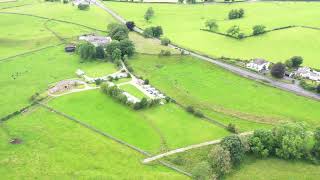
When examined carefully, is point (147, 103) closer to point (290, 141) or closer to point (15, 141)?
point (15, 141)

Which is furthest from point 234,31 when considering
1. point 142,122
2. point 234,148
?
point 234,148

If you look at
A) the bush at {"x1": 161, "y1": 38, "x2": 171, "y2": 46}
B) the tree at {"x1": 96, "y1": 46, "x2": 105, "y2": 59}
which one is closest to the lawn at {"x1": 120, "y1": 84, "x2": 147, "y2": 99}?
the tree at {"x1": 96, "y1": 46, "x2": 105, "y2": 59}

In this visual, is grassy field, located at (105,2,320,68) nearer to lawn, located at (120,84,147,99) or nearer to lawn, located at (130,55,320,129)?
lawn, located at (130,55,320,129)

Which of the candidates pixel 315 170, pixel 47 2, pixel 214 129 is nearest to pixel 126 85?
pixel 214 129

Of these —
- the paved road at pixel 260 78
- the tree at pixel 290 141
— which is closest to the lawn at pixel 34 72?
the paved road at pixel 260 78

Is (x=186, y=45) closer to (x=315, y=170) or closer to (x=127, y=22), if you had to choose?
(x=127, y=22)
